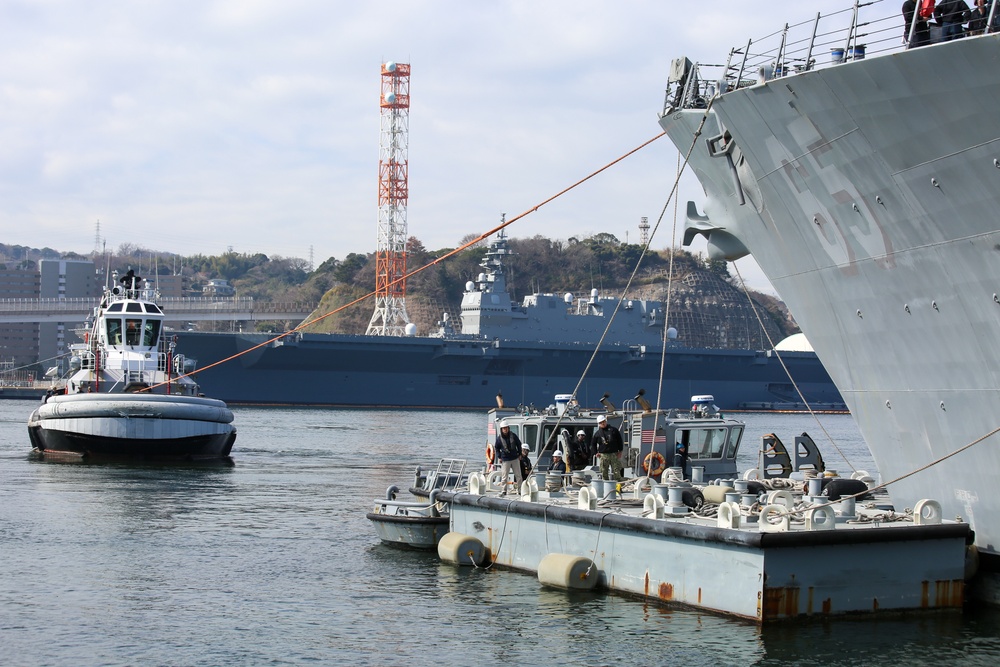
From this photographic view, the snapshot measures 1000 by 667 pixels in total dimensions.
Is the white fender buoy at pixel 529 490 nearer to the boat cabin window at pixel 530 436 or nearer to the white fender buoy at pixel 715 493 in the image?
the white fender buoy at pixel 715 493

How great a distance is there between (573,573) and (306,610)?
2776 mm

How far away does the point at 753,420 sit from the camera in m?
63.4

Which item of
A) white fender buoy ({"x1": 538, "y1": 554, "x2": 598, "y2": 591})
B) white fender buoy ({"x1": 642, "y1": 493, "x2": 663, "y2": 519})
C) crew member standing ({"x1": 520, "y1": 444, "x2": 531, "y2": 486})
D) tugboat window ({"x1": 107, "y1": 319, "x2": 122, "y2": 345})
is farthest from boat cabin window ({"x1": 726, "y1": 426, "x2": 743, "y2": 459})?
tugboat window ({"x1": 107, "y1": 319, "x2": 122, "y2": 345})

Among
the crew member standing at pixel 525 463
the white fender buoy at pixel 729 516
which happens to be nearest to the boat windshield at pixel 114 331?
the crew member standing at pixel 525 463

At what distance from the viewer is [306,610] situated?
12.3m

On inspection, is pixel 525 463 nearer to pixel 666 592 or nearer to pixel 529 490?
pixel 529 490

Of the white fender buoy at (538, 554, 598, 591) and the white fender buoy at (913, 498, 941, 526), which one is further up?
the white fender buoy at (913, 498, 941, 526)

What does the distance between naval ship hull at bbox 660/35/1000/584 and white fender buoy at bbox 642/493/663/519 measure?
8.44 ft

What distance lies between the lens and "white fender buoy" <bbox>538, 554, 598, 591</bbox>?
12.6m

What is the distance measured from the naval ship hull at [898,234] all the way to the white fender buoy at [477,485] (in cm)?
442

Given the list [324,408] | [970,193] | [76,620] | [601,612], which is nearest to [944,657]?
[601,612]

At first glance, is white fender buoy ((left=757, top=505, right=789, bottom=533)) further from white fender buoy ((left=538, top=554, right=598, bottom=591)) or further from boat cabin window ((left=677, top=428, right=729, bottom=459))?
boat cabin window ((left=677, top=428, right=729, bottom=459))

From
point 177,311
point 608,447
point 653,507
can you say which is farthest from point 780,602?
point 177,311

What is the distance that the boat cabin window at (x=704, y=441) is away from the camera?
655 inches
